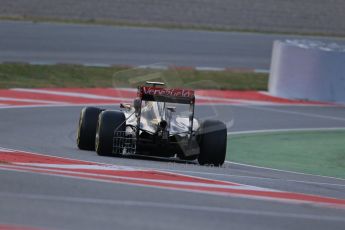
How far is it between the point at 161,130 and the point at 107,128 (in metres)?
0.68

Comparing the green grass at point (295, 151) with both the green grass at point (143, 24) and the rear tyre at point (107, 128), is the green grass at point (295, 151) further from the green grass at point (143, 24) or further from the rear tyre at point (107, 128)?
the green grass at point (143, 24)

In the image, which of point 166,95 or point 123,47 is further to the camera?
point 123,47

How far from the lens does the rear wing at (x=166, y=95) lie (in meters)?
12.8

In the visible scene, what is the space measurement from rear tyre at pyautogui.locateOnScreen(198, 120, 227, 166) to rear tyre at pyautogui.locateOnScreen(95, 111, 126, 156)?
1.00 m

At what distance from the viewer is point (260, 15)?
35.1 metres

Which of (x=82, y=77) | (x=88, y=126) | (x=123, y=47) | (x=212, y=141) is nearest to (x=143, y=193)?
(x=212, y=141)

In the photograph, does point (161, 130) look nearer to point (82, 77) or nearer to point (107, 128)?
→ point (107, 128)

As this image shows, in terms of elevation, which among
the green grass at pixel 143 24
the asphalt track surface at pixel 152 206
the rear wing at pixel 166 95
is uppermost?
the green grass at pixel 143 24

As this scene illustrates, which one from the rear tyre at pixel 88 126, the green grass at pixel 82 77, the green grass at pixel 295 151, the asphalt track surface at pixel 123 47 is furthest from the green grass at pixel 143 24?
the rear tyre at pixel 88 126

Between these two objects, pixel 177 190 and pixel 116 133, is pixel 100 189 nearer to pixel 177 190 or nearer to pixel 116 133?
pixel 177 190

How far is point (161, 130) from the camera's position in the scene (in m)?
12.8

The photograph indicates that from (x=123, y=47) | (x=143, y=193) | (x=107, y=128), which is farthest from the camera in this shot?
(x=123, y=47)

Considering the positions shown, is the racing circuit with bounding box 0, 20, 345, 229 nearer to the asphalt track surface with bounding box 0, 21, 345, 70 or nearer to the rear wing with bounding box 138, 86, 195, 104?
the rear wing with bounding box 138, 86, 195, 104

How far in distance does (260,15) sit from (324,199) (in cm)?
2564
